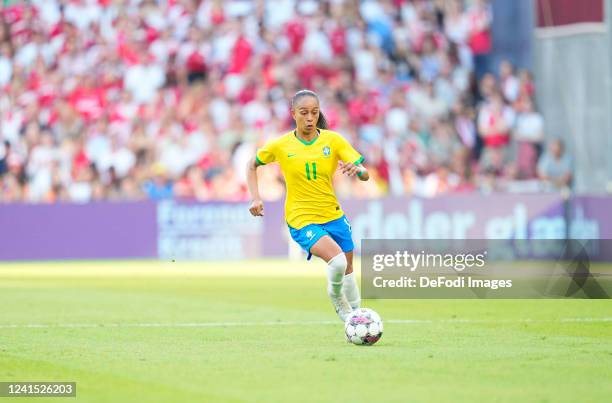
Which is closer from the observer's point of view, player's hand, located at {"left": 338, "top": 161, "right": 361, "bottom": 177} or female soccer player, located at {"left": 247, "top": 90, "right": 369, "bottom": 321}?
player's hand, located at {"left": 338, "top": 161, "right": 361, "bottom": 177}

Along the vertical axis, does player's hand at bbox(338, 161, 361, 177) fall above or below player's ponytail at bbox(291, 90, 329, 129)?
below

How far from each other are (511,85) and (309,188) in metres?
16.5

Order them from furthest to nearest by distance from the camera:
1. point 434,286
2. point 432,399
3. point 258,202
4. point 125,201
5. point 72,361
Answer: point 125,201, point 434,286, point 258,202, point 72,361, point 432,399

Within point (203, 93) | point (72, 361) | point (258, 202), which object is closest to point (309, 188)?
point (258, 202)

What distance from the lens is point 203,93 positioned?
27.2 meters

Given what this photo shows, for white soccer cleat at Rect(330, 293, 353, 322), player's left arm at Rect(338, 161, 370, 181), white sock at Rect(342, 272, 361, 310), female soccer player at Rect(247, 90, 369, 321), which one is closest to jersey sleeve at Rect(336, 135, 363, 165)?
female soccer player at Rect(247, 90, 369, 321)

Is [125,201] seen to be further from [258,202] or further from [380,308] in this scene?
[258,202]

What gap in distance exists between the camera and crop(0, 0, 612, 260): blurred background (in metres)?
25.1

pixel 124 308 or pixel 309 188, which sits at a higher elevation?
pixel 309 188

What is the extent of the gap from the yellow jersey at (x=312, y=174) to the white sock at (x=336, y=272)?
0.49m

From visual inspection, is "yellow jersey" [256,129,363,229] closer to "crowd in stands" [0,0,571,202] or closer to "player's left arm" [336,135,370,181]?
"player's left arm" [336,135,370,181]

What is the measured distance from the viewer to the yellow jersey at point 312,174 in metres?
11.5

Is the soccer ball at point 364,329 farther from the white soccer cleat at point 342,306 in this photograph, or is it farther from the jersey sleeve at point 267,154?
the jersey sleeve at point 267,154

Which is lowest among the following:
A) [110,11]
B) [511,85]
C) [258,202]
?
[258,202]
